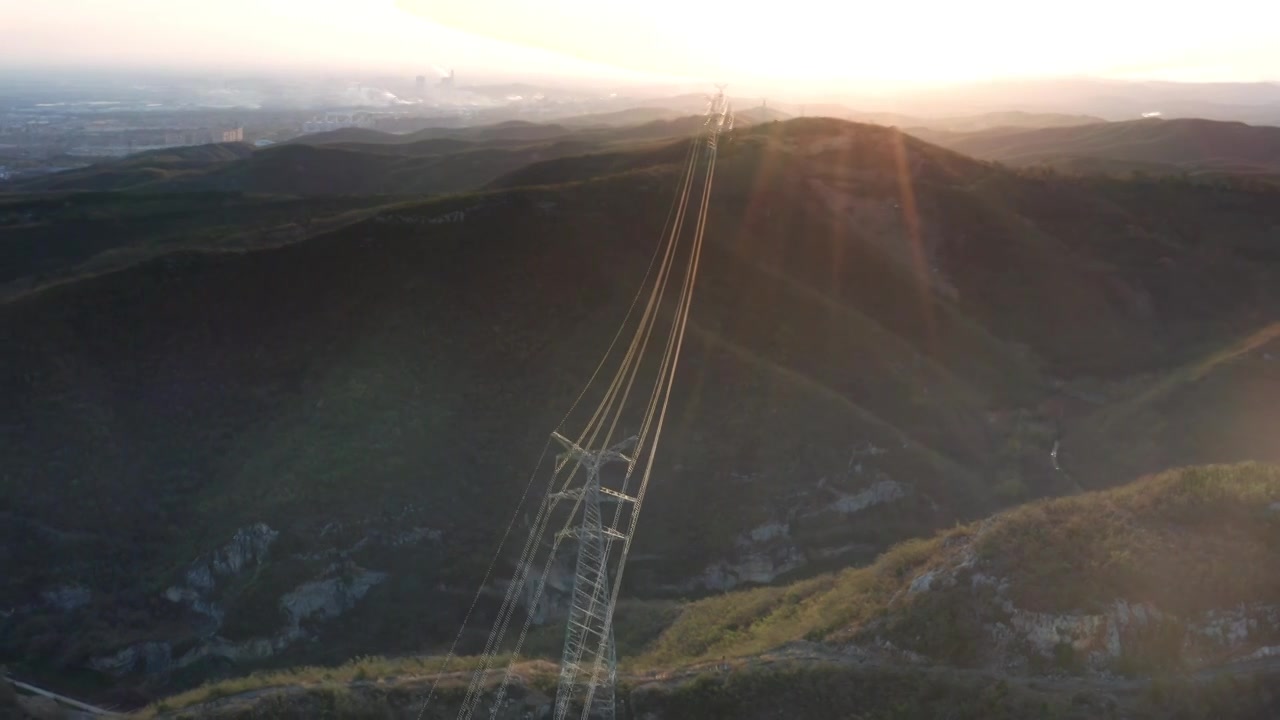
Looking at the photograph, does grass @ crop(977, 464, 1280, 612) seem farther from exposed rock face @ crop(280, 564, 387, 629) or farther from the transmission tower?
exposed rock face @ crop(280, 564, 387, 629)

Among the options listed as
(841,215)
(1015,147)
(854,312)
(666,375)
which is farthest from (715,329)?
(1015,147)

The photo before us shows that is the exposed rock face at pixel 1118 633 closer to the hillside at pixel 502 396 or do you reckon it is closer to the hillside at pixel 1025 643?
the hillside at pixel 1025 643

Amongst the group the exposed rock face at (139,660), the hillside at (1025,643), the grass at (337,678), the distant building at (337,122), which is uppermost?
the distant building at (337,122)

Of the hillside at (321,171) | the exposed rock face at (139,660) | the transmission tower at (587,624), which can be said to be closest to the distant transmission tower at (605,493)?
the transmission tower at (587,624)

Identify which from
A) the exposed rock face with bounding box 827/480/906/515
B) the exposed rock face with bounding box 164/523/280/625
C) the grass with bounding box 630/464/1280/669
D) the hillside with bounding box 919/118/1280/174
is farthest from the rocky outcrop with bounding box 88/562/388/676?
the hillside with bounding box 919/118/1280/174

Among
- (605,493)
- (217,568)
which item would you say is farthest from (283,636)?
(605,493)

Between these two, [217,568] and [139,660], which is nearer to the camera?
[139,660]

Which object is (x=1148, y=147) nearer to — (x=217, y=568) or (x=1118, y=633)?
(x=1118, y=633)
